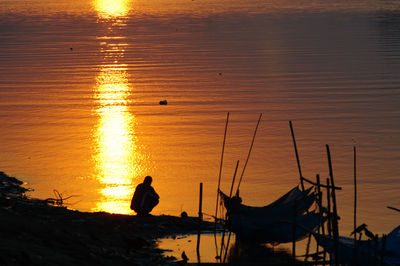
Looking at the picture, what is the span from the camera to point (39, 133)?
24.4 metres

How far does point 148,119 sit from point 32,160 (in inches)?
252

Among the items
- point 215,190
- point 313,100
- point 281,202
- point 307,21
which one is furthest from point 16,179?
point 307,21

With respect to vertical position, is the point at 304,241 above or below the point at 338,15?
below

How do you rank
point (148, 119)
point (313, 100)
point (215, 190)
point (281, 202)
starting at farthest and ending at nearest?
1. point (313, 100)
2. point (148, 119)
3. point (215, 190)
4. point (281, 202)

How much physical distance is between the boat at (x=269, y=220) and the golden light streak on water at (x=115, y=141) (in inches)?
134

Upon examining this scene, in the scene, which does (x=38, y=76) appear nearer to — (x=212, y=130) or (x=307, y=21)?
(x=212, y=130)

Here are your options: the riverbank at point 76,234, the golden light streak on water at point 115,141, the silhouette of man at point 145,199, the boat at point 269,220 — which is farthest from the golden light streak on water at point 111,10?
the boat at point 269,220

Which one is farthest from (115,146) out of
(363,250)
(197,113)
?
(363,250)

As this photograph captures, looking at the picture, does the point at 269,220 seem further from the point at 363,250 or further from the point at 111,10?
the point at 111,10

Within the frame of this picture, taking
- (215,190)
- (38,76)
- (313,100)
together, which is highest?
(38,76)

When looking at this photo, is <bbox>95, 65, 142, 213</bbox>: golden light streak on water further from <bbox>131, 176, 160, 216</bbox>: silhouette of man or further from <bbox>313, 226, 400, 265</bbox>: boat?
<bbox>313, 226, 400, 265</bbox>: boat

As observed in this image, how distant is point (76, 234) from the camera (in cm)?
1162

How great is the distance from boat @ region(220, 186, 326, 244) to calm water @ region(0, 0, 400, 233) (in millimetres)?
1810

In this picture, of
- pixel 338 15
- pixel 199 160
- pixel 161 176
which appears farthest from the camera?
pixel 338 15
